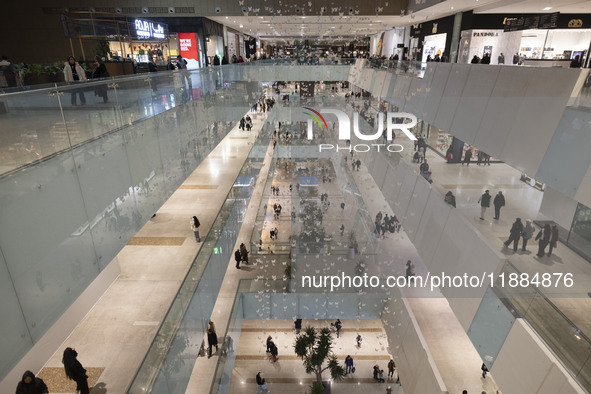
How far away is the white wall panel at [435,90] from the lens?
307 inches

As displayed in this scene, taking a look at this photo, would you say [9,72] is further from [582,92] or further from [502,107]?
[582,92]

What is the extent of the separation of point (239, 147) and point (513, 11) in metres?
14.5

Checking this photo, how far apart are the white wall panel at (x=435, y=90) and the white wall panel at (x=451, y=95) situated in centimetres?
20

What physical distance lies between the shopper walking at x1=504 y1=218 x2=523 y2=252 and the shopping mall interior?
50mm

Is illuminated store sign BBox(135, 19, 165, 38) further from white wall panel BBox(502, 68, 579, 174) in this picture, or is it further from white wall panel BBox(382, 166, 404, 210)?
white wall panel BBox(502, 68, 579, 174)

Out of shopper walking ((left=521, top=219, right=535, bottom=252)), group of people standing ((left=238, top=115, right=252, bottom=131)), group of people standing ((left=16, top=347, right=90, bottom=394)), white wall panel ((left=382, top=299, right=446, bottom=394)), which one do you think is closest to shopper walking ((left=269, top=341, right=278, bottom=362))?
white wall panel ((left=382, top=299, right=446, bottom=394))

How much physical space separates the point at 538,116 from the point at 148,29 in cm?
1520

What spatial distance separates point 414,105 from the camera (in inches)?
385

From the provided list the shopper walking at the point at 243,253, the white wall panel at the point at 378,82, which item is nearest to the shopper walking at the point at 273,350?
the shopper walking at the point at 243,253

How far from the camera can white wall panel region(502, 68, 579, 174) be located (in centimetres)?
427

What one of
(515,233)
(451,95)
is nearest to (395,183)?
(451,95)

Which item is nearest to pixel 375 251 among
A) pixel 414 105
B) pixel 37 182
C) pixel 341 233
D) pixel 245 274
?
pixel 341 233

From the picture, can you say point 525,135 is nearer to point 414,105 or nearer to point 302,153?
point 414,105

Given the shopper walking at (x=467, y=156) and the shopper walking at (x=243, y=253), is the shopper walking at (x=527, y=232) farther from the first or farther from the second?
the shopper walking at (x=243, y=253)
